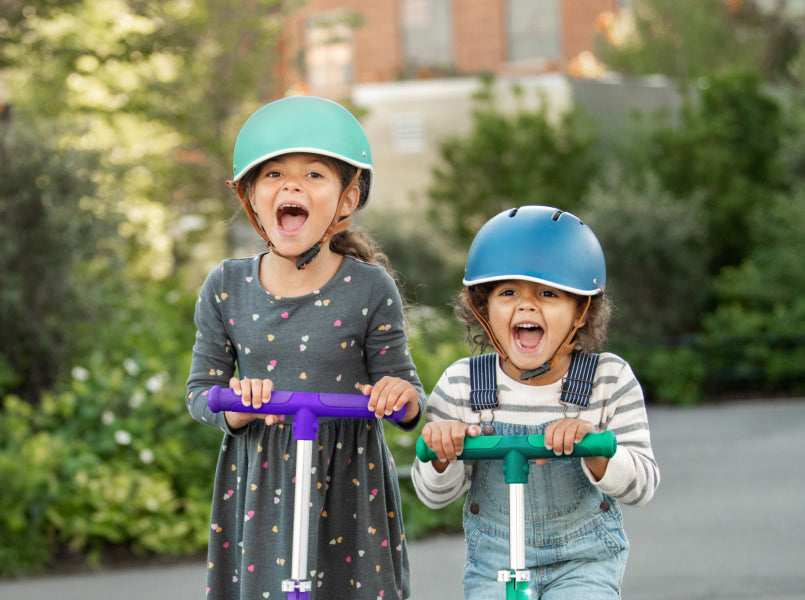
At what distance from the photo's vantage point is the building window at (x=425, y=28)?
33.8m

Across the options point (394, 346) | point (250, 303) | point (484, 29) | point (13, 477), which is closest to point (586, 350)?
point (394, 346)

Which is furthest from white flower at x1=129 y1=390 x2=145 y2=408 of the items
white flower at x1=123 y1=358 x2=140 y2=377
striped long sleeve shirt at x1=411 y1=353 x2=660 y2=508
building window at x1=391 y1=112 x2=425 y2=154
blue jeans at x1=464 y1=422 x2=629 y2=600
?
building window at x1=391 y1=112 x2=425 y2=154

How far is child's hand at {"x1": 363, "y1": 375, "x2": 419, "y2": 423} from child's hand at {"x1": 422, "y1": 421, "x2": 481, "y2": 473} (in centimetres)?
11

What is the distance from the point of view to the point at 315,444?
3275mm

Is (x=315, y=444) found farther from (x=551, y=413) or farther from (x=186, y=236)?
(x=186, y=236)

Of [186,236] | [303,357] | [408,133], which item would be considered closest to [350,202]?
[303,357]

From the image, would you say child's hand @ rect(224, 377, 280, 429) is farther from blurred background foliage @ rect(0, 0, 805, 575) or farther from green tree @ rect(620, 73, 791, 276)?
green tree @ rect(620, 73, 791, 276)

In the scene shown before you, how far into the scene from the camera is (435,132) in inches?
862

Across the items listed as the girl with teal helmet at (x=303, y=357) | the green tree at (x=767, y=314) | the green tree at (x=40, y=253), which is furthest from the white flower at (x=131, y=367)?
the green tree at (x=767, y=314)

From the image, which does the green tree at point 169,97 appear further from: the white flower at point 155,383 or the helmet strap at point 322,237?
the helmet strap at point 322,237

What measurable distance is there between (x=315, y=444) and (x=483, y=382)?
525 millimetres

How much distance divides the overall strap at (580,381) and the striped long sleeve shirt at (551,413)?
2cm

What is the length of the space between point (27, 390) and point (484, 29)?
2675 centimetres

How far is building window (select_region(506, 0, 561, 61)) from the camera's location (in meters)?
32.5
